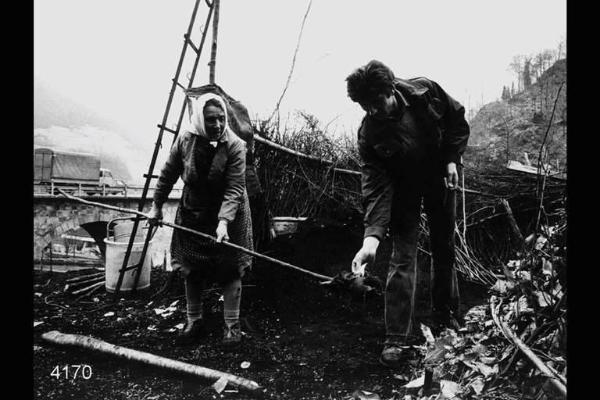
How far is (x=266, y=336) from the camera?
10.2 ft

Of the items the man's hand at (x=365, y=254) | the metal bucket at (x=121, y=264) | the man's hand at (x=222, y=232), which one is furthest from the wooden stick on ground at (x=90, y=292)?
the man's hand at (x=365, y=254)

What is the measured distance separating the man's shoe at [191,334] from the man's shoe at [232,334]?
248 millimetres

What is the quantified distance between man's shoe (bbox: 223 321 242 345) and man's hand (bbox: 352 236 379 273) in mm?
1405

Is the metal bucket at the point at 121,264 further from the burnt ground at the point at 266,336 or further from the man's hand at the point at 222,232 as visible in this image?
the man's hand at the point at 222,232

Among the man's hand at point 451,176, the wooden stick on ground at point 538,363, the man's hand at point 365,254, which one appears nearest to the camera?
the wooden stick on ground at point 538,363

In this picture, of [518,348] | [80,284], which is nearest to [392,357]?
[518,348]

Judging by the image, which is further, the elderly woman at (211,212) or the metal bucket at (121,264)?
the metal bucket at (121,264)

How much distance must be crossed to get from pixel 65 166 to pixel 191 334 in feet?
87.8

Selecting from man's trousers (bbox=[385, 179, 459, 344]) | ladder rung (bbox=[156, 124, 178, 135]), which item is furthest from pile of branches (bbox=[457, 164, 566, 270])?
ladder rung (bbox=[156, 124, 178, 135])

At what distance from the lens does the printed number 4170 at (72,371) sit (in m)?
2.48

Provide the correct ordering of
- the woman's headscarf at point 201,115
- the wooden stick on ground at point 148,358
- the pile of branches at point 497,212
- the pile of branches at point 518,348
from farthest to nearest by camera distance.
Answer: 1. the pile of branches at point 497,212
2. the woman's headscarf at point 201,115
3. the wooden stick on ground at point 148,358
4. the pile of branches at point 518,348

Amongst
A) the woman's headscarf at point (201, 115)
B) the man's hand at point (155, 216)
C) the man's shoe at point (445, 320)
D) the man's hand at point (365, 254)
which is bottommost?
the man's shoe at point (445, 320)
